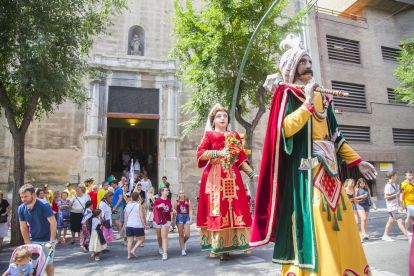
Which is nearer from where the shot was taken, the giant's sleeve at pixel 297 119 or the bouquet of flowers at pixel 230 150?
the giant's sleeve at pixel 297 119

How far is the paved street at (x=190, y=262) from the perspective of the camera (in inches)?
203

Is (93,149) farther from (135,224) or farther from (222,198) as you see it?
(222,198)

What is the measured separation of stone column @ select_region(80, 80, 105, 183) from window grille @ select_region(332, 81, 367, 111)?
14.8 metres

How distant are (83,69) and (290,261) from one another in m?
9.80

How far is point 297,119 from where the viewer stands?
8.93 feet

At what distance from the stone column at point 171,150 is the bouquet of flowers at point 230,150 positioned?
11644 millimetres

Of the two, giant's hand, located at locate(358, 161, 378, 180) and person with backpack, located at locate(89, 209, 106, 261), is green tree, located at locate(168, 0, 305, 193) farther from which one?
giant's hand, located at locate(358, 161, 378, 180)

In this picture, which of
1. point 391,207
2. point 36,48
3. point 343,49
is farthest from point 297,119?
point 343,49

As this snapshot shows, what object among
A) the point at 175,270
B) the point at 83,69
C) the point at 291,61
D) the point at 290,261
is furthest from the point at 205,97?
the point at 290,261

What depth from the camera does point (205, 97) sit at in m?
11.8

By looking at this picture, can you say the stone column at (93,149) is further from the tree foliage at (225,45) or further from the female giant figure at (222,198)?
the female giant figure at (222,198)

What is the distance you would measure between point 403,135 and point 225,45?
1599 centimetres

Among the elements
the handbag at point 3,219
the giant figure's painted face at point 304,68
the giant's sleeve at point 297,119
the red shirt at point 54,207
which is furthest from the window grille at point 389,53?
the handbag at point 3,219

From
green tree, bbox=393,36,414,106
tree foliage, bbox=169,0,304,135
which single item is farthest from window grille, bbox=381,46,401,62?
tree foliage, bbox=169,0,304,135
